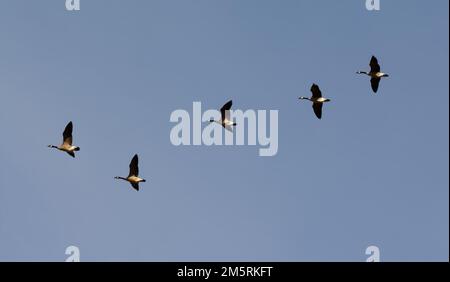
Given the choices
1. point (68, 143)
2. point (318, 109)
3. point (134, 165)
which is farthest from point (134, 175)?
point (318, 109)

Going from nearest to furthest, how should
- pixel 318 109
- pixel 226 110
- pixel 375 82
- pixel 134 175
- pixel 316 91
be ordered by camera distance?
1. pixel 134 175
2. pixel 226 110
3. pixel 375 82
4. pixel 316 91
5. pixel 318 109

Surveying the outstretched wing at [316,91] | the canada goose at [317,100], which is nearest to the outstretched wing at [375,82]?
the canada goose at [317,100]

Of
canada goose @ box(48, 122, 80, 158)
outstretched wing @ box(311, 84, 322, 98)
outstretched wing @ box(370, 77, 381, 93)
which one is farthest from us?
outstretched wing @ box(311, 84, 322, 98)

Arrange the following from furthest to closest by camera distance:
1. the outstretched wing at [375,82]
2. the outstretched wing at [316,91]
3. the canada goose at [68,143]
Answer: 1. the outstretched wing at [316,91]
2. the outstretched wing at [375,82]
3. the canada goose at [68,143]

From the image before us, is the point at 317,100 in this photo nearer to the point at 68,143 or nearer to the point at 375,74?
the point at 375,74

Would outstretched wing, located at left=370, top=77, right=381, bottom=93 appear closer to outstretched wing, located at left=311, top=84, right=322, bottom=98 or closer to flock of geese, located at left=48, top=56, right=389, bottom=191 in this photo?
flock of geese, located at left=48, top=56, right=389, bottom=191

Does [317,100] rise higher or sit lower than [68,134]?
higher

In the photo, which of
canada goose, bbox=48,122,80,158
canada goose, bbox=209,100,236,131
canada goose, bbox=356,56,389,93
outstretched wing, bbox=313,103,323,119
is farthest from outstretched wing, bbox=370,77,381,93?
canada goose, bbox=48,122,80,158

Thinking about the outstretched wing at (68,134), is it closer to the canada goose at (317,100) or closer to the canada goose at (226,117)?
the canada goose at (226,117)

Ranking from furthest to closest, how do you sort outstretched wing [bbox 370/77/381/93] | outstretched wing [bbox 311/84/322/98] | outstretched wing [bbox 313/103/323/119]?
outstretched wing [bbox 313/103/323/119], outstretched wing [bbox 311/84/322/98], outstretched wing [bbox 370/77/381/93]
